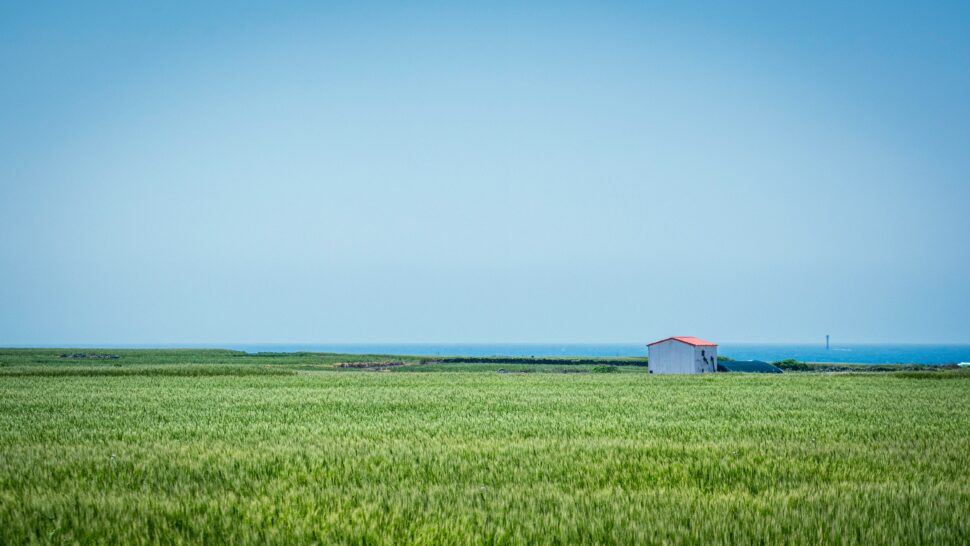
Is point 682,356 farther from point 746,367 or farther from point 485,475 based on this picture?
point 485,475

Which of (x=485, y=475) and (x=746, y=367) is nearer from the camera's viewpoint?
(x=485, y=475)

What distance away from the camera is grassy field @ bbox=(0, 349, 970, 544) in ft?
23.3

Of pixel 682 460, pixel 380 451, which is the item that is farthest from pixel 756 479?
pixel 380 451

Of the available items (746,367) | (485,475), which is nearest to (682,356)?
(746,367)

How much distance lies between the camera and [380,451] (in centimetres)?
1206

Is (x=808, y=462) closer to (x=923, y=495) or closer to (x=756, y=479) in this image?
(x=756, y=479)

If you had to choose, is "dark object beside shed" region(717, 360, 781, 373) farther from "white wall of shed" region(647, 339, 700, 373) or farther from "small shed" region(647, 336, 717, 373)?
"white wall of shed" region(647, 339, 700, 373)

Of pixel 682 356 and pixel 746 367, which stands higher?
pixel 682 356

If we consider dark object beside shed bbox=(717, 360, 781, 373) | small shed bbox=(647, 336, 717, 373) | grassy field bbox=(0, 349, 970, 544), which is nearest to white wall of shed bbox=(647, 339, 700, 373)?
small shed bbox=(647, 336, 717, 373)

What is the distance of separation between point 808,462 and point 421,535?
7443mm

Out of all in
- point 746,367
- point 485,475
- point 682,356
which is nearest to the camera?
point 485,475

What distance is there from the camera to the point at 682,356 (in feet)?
178

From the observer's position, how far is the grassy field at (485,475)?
7.11 m

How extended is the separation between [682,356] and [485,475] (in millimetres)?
47123
